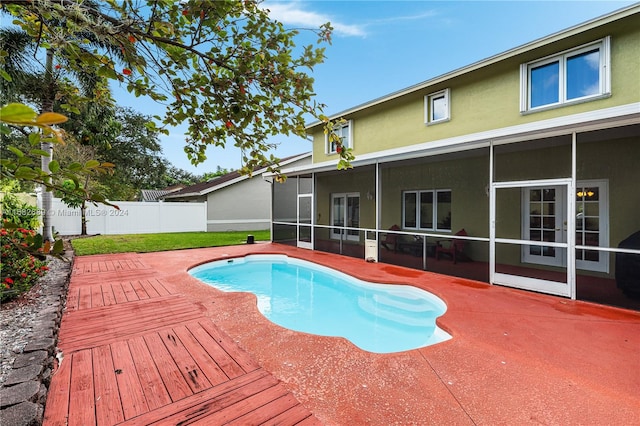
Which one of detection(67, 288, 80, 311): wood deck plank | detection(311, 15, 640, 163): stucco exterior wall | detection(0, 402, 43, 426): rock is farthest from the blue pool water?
detection(311, 15, 640, 163): stucco exterior wall

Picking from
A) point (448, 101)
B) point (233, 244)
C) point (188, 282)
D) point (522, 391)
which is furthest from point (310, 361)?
point (233, 244)

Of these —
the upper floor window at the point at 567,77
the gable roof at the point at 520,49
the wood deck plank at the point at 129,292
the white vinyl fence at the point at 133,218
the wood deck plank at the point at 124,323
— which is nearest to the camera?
the wood deck plank at the point at 124,323

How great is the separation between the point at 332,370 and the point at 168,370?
1.70m

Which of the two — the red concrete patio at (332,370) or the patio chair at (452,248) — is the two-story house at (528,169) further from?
the red concrete patio at (332,370)

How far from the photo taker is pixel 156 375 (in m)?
3.12

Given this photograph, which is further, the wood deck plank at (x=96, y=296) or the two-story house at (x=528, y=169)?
the two-story house at (x=528, y=169)

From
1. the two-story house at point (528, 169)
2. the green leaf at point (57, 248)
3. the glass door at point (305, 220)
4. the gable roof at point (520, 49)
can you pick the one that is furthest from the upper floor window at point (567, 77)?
the green leaf at point (57, 248)

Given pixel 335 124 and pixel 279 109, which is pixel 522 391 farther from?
pixel 279 109

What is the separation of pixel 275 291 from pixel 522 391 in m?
5.80

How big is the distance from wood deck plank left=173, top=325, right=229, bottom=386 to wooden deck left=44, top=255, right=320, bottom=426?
0.01 m

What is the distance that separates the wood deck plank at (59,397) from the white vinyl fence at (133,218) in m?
14.0

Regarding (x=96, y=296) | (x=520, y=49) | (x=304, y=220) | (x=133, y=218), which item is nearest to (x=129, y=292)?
(x=96, y=296)

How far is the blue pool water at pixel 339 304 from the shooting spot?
523cm

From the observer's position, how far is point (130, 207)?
16.8m
